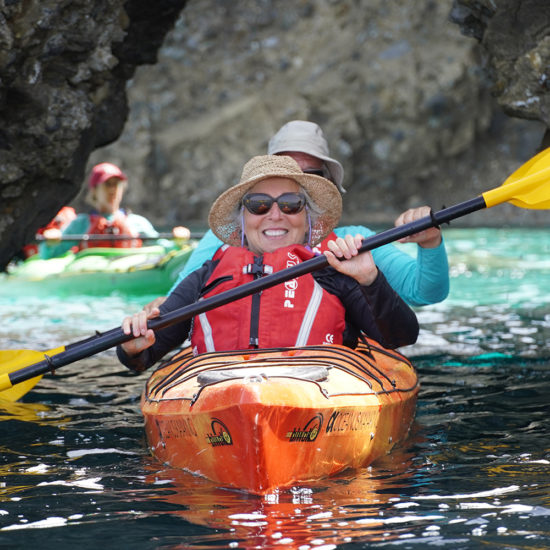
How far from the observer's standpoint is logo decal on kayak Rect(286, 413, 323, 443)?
8.66 ft

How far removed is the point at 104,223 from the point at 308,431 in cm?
683

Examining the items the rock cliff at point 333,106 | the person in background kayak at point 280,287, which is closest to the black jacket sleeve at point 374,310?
the person in background kayak at point 280,287

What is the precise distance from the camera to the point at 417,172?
1939 cm

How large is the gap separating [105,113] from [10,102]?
0.98 metres

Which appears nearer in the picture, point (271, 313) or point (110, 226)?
point (271, 313)

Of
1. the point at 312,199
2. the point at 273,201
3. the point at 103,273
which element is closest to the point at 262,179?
the point at 273,201

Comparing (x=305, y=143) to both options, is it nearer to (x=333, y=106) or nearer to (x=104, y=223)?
(x=104, y=223)

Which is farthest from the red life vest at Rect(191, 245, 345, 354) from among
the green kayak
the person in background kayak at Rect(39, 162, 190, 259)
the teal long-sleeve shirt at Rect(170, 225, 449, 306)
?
the person in background kayak at Rect(39, 162, 190, 259)

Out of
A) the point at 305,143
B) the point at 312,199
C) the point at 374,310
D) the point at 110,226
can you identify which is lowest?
the point at 374,310

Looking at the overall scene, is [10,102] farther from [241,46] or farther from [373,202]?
[241,46]

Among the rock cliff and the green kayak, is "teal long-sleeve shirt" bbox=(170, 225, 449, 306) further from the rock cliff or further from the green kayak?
the rock cliff

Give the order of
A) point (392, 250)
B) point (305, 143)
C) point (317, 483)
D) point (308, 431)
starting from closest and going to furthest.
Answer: point (308, 431) → point (317, 483) → point (392, 250) → point (305, 143)

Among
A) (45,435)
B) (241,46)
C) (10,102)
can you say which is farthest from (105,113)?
(241,46)

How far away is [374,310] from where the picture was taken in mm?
3166
